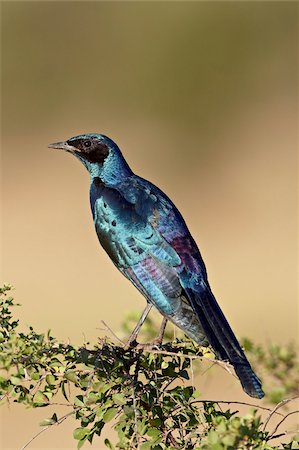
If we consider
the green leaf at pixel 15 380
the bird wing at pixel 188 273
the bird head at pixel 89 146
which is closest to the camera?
the green leaf at pixel 15 380

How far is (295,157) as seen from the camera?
58.4ft

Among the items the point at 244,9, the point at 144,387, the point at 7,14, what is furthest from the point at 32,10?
the point at 144,387

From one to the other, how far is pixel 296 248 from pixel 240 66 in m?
6.73

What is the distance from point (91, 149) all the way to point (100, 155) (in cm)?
8

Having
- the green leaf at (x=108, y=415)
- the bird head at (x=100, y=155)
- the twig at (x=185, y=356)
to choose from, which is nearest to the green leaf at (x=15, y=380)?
the green leaf at (x=108, y=415)

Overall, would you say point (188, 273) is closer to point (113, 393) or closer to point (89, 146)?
point (113, 393)

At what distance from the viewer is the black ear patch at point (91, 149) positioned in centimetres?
588

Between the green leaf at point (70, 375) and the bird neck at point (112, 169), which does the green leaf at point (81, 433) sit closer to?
the green leaf at point (70, 375)

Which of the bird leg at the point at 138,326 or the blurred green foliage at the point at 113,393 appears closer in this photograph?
the blurred green foliage at the point at 113,393

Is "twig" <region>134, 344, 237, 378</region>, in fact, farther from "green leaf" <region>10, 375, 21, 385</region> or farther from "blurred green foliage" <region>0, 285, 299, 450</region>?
"green leaf" <region>10, 375, 21, 385</region>

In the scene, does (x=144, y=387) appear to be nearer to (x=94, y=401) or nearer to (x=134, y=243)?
(x=94, y=401)

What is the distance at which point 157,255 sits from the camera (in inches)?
200

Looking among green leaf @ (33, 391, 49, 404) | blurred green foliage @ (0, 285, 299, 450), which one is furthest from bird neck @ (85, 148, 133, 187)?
green leaf @ (33, 391, 49, 404)

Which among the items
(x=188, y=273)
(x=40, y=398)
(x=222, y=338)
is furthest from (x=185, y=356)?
(x=188, y=273)
